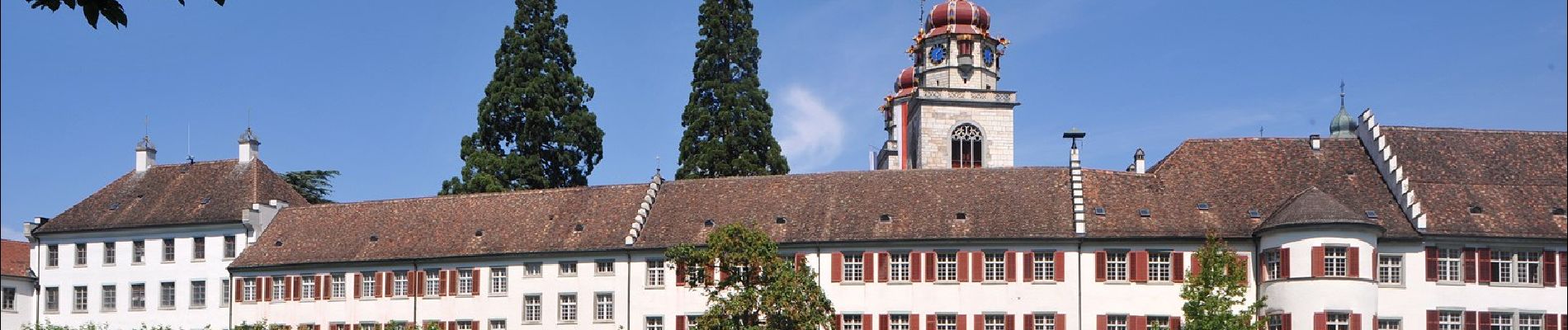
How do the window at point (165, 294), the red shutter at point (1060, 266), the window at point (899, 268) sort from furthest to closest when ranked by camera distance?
the window at point (165, 294) → the window at point (899, 268) → the red shutter at point (1060, 266)

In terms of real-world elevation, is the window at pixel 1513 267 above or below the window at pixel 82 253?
below

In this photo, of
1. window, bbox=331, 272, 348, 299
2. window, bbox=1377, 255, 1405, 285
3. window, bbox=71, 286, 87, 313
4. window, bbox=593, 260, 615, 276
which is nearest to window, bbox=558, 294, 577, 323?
window, bbox=593, 260, 615, 276

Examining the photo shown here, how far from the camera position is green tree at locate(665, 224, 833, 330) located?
164 ft

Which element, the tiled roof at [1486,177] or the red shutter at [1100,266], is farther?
the red shutter at [1100,266]

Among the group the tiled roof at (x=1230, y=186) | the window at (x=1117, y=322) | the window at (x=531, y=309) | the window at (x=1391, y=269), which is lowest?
the window at (x=1117, y=322)

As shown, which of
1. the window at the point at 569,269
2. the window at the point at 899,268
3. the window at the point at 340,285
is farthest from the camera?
the window at the point at 340,285

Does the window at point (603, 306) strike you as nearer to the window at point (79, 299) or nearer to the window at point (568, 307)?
the window at point (568, 307)

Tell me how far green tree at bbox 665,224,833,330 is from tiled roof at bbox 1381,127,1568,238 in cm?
2139

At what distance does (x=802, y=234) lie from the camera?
62906 millimetres

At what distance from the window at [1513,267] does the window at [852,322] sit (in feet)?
65.1

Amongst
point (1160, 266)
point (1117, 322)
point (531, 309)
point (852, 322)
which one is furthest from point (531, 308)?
point (1160, 266)

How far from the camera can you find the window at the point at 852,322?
203ft

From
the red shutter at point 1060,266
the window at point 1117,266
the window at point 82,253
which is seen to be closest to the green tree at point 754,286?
the red shutter at point 1060,266

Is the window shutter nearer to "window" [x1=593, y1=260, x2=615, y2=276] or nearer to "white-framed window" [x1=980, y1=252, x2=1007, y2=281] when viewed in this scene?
"white-framed window" [x1=980, y1=252, x2=1007, y2=281]
